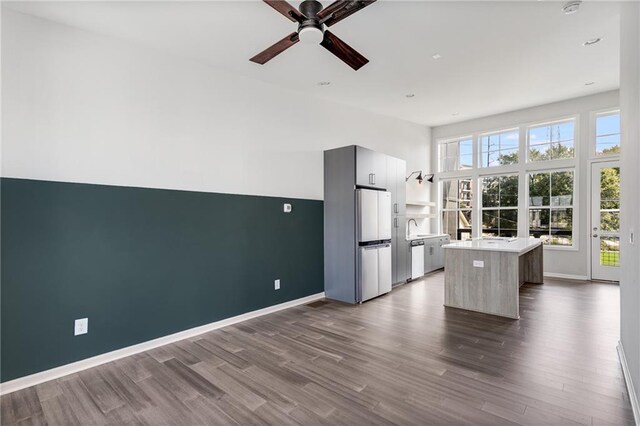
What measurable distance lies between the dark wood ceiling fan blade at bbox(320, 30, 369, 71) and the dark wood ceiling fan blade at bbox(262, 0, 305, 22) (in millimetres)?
→ 264

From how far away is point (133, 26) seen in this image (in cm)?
296

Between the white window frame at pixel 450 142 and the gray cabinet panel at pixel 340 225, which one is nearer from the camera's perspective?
the gray cabinet panel at pixel 340 225

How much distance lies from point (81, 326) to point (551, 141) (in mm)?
8091

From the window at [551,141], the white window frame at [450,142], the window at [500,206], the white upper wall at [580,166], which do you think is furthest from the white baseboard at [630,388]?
the white window frame at [450,142]

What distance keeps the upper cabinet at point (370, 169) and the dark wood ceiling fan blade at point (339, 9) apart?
7.83 feet

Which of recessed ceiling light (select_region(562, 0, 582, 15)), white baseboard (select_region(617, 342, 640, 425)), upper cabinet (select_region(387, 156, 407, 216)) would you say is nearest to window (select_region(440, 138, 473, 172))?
upper cabinet (select_region(387, 156, 407, 216))

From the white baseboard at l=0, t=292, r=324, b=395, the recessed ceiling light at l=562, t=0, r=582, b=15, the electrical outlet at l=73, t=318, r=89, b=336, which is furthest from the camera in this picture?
the recessed ceiling light at l=562, t=0, r=582, b=15

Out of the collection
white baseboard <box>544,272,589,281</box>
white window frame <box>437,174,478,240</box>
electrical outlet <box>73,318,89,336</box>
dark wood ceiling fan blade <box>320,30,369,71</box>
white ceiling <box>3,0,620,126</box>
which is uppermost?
white ceiling <box>3,0,620,126</box>

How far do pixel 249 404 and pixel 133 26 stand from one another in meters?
3.45

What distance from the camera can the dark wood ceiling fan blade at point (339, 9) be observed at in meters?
2.12

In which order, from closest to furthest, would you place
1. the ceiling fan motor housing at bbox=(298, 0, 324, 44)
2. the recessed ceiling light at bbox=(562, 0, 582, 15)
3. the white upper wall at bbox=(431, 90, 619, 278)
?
the ceiling fan motor housing at bbox=(298, 0, 324, 44)
the recessed ceiling light at bbox=(562, 0, 582, 15)
the white upper wall at bbox=(431, 90, 619, 278)

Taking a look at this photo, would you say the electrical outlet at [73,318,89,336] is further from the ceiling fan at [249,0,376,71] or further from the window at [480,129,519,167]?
the window at [480,129,519,167]

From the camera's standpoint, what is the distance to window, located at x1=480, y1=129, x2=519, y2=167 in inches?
267

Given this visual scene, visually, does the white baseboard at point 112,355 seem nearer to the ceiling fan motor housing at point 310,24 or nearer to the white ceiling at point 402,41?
the white ceiling at point 402,41
